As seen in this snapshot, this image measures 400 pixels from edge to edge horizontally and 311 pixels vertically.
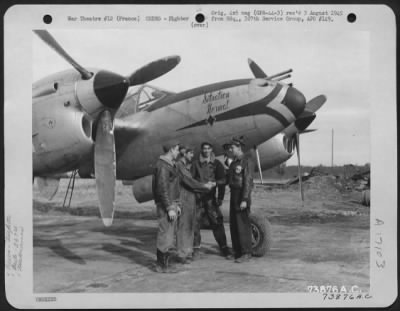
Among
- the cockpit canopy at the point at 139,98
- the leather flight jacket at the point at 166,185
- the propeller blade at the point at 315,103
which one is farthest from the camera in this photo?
the cockpit canopy at the point at 139,98

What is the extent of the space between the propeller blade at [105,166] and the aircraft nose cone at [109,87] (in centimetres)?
21

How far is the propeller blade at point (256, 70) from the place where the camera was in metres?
6.02

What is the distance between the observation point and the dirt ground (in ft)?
18.8

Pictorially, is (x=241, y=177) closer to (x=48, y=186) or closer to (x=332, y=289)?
(x=332, y=289)

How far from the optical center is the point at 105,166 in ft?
20.7

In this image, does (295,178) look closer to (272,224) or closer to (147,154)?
(272,224)

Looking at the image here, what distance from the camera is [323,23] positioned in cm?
579

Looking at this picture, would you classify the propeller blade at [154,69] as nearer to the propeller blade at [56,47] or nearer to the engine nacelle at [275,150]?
the propeller blade at [56,47]

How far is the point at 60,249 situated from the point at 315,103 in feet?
11.0

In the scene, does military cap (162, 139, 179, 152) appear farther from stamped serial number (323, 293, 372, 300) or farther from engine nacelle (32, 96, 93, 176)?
stamped serial number (323, 293, 372, 300)

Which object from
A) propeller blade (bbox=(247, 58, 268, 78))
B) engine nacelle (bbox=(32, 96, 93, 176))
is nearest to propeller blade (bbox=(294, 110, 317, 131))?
propeller blade (bbox=(247, 58, 268, 78))

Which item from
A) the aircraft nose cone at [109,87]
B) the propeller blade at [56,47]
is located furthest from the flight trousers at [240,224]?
the propeller blade at [56,47]

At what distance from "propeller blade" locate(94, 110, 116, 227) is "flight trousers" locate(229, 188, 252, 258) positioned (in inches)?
55.9

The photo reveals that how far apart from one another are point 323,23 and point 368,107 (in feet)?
3.44
